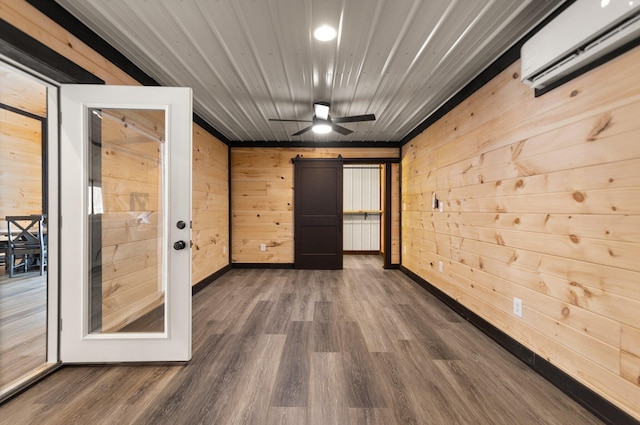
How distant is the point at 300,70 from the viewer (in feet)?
8.30

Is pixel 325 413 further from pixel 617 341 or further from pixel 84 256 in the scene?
pixel 84 256

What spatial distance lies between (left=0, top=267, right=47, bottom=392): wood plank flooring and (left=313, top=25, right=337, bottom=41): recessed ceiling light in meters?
3.02

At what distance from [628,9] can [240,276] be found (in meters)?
4.81

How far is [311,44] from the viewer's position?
2.12m

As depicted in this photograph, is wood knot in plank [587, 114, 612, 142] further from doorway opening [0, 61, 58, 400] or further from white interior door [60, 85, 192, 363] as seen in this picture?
doorway opening [0, 61, 58, 400]

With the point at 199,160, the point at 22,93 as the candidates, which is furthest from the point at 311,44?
the point at 22,93

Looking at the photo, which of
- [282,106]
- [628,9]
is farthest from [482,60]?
[282,106]

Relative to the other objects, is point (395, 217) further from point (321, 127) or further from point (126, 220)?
point (126, 220)

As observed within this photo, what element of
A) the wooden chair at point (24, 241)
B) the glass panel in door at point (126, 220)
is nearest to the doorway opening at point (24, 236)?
the wooden chair at point (24, 241)

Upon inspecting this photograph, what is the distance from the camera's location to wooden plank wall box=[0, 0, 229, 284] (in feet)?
5.19

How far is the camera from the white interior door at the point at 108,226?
1911 millimetres

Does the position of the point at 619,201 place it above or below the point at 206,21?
below

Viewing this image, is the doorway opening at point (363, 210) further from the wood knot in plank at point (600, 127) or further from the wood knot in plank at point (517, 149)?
the wood knot in plank at point (600, 127)

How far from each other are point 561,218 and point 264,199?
437 centimetres
